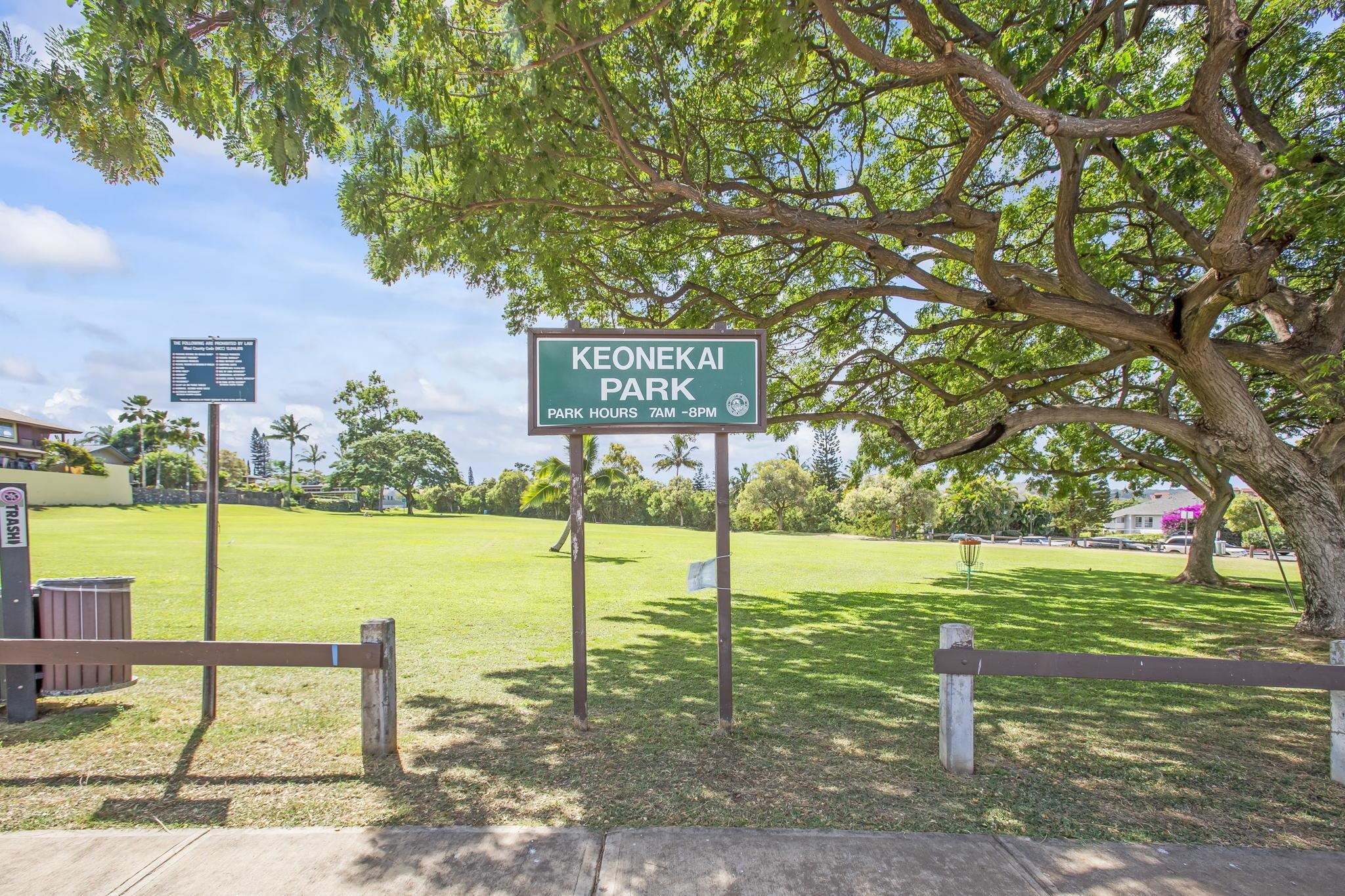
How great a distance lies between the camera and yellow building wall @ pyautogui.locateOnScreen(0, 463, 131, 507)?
139 ft

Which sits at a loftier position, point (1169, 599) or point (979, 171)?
point (979, 171)

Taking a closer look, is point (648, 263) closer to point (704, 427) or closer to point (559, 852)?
point (704, 427)

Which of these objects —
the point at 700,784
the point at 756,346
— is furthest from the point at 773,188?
the point at 700,784

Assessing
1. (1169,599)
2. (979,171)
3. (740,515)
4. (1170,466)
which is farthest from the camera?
(740,515)

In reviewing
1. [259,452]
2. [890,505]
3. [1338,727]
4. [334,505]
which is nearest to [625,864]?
[1338,727]

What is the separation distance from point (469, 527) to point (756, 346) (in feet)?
143

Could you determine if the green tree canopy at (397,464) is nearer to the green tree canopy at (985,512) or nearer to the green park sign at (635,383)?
the green tree canopy at (985,512)

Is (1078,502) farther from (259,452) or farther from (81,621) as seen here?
(259,452)

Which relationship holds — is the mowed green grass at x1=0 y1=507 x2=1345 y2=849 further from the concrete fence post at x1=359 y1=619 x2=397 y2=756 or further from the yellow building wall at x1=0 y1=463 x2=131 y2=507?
the yellow building wall at x1=0 y1=463 x2=131 y2=507

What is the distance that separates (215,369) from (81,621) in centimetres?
221

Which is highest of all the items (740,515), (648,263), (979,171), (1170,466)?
(979,171)

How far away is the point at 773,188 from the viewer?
29.8ft

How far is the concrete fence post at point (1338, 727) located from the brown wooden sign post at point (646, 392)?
3.86 meters

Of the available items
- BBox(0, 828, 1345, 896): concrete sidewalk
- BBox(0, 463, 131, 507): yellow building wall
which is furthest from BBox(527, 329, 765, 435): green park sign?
BBox(0, 463, 131, 507): yellow building wall
